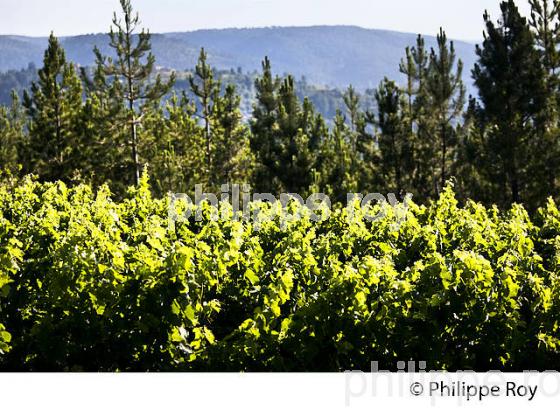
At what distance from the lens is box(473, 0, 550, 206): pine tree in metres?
17.3

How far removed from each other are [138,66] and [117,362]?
21.4 metres

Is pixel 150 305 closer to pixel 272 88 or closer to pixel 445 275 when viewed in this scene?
pixel 445 275

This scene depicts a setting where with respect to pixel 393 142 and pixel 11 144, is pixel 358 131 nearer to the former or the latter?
pixel 393 142

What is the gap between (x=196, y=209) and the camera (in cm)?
1090

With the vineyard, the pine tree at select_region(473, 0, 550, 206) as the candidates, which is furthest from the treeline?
the vineyard

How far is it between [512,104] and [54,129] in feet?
59.1

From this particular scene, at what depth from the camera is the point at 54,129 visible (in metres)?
25.7

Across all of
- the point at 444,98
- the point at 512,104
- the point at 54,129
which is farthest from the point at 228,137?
the point at 512,104

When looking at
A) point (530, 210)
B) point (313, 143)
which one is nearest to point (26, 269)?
point (530, 210)

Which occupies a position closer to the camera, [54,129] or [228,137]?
[54,129]

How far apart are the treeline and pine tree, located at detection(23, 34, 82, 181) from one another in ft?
0.17

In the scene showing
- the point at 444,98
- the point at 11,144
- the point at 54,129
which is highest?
the point at 444,98

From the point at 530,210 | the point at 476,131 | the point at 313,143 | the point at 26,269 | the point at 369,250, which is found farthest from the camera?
the point at 313,143

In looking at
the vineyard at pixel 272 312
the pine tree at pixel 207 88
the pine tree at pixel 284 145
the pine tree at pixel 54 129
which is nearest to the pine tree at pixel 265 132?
the pine tree at pixel 284 145
